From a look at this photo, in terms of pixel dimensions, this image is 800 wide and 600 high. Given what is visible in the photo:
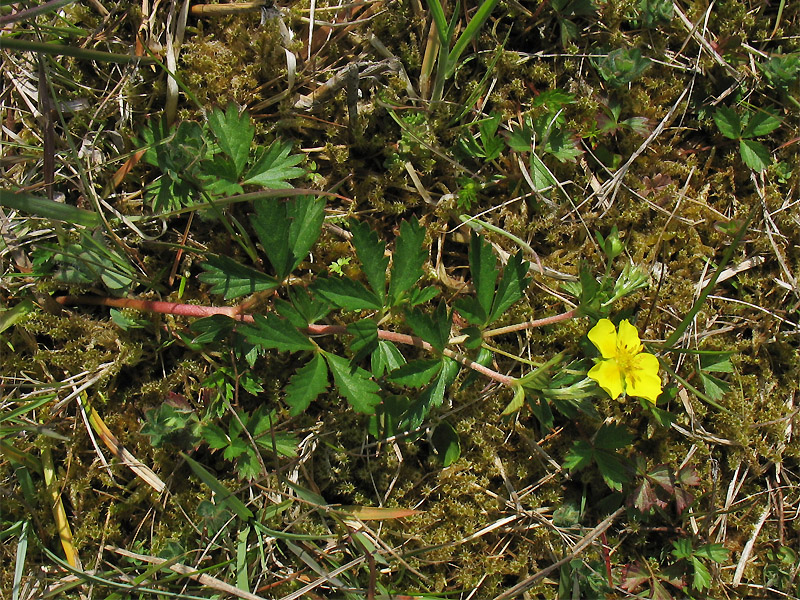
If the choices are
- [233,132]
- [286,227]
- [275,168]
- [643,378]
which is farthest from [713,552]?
[233,132]

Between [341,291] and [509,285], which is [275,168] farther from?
[509,285]

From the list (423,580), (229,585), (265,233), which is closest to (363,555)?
(423,580)

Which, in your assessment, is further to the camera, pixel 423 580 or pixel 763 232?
pixel 763 232

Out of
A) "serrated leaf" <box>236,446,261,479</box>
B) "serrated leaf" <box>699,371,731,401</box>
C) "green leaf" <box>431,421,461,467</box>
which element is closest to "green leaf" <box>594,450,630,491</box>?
"serrated leaf" <box>699,371,731,401</box>

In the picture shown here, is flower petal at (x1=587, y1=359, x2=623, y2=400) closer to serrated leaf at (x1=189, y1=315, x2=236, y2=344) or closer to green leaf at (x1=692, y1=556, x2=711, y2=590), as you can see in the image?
green leaf at (x1=692, y1=556, x2=711, y2=590)

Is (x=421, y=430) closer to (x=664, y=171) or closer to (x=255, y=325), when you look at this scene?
(x=255, y=325)

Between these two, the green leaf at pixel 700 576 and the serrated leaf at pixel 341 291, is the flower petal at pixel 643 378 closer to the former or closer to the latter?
the green leaf at pixel 700 576
